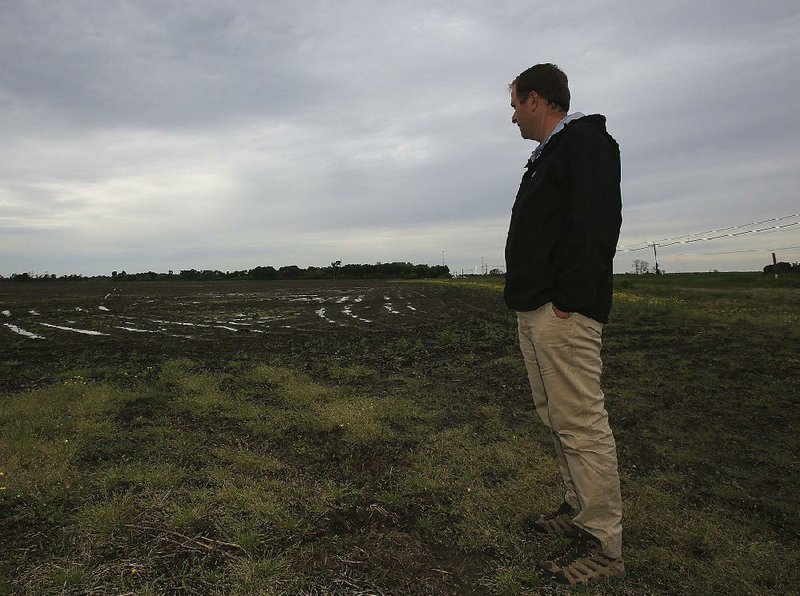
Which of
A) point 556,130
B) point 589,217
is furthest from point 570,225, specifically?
point 556,130

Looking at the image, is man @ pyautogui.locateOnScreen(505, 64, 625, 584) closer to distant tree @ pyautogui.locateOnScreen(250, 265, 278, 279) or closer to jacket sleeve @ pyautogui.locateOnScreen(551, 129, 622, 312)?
jacket sleeve @ pyautogui.locateOnScreen(551, 129, 622, 312)

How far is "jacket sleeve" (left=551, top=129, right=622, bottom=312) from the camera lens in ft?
7.63

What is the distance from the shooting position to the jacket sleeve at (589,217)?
2.33 m

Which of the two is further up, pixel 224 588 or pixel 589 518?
pixel 589 518

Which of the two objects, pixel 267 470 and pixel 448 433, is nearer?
pixel 267 470

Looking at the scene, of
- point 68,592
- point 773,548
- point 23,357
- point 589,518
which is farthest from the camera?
point 23,357

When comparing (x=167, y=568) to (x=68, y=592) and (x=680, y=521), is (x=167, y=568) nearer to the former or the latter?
(x=68, y=592)

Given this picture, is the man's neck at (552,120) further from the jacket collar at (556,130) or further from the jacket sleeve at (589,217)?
the jacket sleeve at (589,217)

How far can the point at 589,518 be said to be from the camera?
2.51 meters

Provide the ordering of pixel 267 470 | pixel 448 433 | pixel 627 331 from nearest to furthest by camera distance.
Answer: pixel 267 470
pixel 448 433
pixel 627 331

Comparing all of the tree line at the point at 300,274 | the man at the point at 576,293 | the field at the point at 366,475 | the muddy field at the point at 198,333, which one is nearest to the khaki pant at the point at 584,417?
the man at the point at 576,293

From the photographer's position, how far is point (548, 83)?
8.86ft

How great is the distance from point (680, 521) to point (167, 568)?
3195 mm

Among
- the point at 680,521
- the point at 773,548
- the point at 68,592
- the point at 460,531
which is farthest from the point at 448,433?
the point at 68,592
